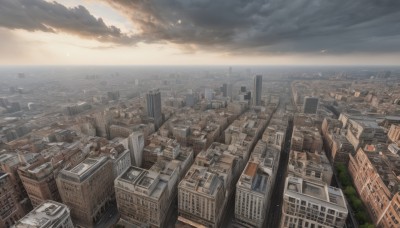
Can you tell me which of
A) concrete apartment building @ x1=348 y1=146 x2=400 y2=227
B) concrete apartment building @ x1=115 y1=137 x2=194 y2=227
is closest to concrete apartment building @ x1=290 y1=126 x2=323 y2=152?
concrete apartment building @ x1=348 y1=146 x2=400 y2=227

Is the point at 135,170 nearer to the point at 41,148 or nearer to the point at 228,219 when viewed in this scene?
the point at 228,219

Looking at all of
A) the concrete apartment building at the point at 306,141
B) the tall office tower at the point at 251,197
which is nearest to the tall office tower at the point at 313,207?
the tall office tower at the point at 251,197

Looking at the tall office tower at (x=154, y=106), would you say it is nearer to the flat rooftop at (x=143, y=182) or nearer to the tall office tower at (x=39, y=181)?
the flat rooftop at (x=143, y=182)

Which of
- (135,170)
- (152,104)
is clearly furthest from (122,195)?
(152,104)

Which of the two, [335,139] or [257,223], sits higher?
[335,139]

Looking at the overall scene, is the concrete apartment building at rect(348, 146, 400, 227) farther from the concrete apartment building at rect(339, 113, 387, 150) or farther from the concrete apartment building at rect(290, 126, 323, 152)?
the concrete apartment building at rect(290, 126, 323, 152)

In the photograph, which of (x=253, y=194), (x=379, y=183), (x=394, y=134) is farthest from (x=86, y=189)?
(x=394, y=134)

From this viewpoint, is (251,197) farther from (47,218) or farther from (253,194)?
(47,218)
